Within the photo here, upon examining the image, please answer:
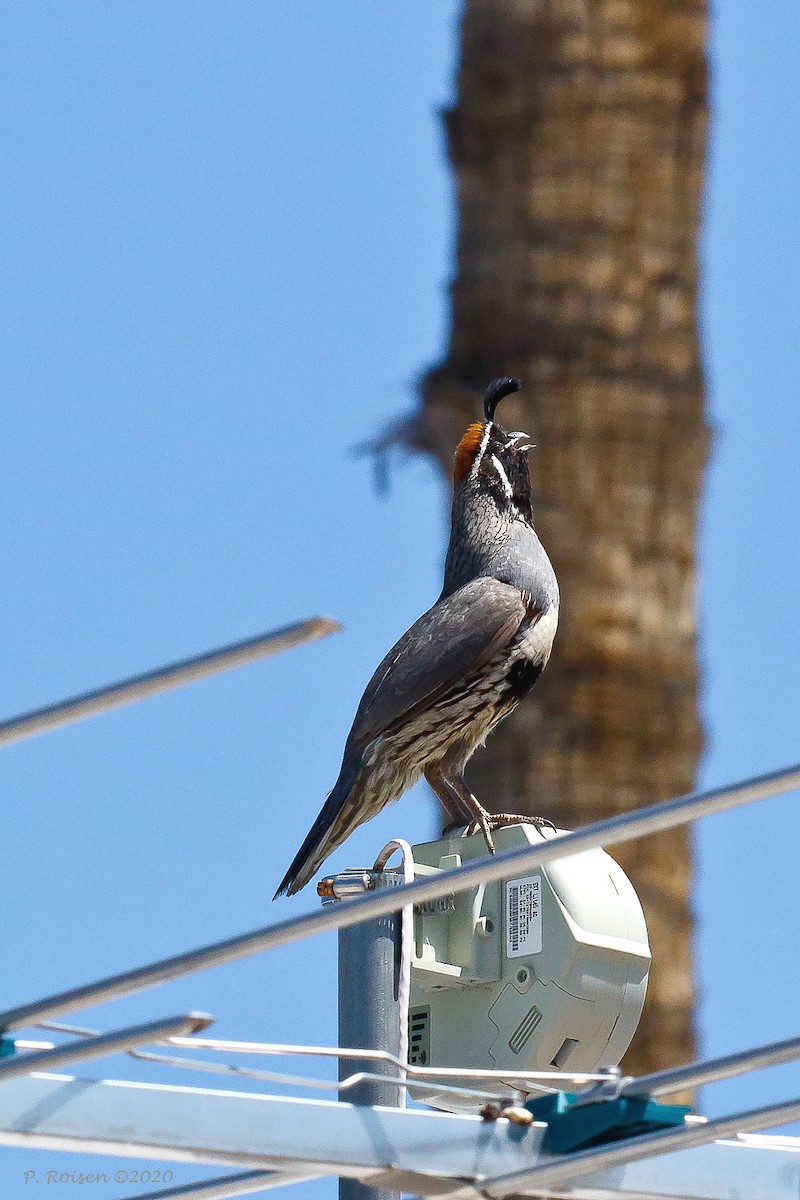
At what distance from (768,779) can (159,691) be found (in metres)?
0.54

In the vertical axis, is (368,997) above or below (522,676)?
below

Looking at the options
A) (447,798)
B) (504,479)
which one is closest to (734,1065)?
(447,798)

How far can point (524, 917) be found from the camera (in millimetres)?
3445

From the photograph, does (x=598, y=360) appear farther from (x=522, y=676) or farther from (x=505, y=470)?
(x=522, y=676)

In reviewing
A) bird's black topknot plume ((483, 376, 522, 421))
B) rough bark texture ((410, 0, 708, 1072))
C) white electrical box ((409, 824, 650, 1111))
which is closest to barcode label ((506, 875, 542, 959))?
white electrical box ((409, 824, 650, 1111))

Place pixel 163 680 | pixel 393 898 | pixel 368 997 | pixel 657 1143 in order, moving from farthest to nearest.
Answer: pixel 368 997, pixel 657 1143, pixel 393 898, pixel 163 680

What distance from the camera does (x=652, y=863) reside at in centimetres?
534

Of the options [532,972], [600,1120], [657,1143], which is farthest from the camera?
[532,972]

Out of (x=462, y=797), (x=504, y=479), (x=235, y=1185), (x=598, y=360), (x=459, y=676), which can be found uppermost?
(x=598, y=360)

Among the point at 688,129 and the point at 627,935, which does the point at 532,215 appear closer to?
the point at 688,129

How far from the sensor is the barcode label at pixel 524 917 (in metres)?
3.42

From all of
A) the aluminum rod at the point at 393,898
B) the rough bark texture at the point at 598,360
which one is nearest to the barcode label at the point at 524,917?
the aluminum rod at the point at 393,898

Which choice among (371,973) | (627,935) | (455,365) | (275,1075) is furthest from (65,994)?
(455,365)

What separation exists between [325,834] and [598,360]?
5.04 ft
